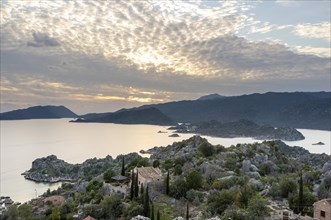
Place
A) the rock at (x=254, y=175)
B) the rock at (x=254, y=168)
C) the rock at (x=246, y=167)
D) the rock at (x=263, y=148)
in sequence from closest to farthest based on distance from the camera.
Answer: the rock at (x=254, y=175), the rock at (x=246, y=167), the rock at (x=254, y=168), the rock at (x=263, y=148)

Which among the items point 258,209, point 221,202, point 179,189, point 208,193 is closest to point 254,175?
point 208,193

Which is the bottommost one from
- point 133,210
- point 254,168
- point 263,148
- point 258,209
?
point 133,210

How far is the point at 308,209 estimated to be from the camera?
33312 mm

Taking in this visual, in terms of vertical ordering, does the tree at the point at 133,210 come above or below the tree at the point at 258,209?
below

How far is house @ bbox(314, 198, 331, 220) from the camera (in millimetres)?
29188

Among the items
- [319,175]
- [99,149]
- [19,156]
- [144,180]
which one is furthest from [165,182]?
[99,149]

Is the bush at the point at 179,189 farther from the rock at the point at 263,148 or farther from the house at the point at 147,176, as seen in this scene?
the rock at the point at 263,148

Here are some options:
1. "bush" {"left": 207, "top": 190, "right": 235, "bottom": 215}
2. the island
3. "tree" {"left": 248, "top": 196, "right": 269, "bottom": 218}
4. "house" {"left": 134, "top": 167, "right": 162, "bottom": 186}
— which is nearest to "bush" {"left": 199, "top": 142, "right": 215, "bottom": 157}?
the island

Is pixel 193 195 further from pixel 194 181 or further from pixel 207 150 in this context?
pixel 207 150

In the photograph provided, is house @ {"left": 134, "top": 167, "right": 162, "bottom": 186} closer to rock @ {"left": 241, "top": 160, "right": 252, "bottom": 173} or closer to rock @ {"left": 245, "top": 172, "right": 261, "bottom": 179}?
rock @ {"left": 245, "top": 172, "right": 261, "bottom": 179}

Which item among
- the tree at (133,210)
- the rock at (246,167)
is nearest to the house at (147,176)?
the tree at (133,210)

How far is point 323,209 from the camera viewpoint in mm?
29672

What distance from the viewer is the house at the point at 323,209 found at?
95.8ft

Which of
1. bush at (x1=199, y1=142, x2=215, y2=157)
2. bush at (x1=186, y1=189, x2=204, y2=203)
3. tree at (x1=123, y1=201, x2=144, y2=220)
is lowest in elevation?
tree at (x1=123, y1=201, x2=144, y2=220)
